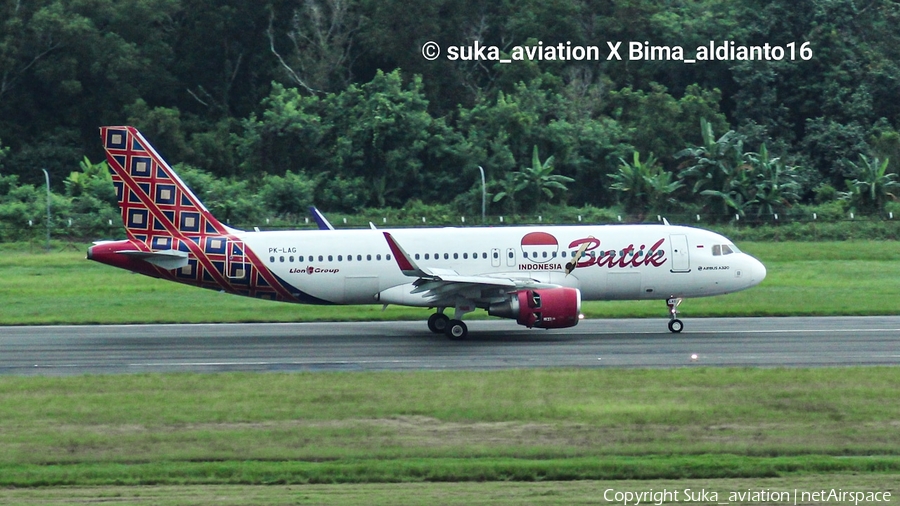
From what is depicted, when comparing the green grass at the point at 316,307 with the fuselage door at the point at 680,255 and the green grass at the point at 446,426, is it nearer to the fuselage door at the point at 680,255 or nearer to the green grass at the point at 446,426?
the fuselage door at the point at 680,255

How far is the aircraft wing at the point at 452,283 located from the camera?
99.8ft

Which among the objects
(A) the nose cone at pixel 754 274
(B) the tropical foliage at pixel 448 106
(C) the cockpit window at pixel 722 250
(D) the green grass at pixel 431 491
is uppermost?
(B) the tropical foliage at pixel 448 106

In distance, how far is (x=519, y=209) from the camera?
6138 cm

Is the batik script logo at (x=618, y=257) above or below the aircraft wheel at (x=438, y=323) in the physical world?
above

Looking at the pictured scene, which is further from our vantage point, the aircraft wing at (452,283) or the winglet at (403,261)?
the aircraft wing at (452,283)

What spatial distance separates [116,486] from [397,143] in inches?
2014

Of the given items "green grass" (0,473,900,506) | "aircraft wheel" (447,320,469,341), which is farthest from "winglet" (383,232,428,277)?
"green grass" (0,473,900,506)

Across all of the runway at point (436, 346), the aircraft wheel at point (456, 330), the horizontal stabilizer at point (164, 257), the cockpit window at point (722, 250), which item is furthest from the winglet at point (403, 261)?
the cockpit window at point (722, 250)

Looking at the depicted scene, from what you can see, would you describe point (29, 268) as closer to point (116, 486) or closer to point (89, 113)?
point (89, 113)

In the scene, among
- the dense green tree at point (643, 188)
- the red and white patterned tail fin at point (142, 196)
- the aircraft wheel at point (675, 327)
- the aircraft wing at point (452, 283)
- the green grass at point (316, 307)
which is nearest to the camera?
the aircraft wing at point (452, 283)

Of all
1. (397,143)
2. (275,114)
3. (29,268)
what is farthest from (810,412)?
(275,114)

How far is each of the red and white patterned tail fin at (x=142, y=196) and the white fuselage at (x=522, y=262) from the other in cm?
192

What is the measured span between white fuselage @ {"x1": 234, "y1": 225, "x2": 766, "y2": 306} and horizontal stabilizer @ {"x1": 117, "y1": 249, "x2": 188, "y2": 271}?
1.81 meters

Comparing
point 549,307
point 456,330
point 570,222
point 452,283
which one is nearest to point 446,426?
point 549,307
